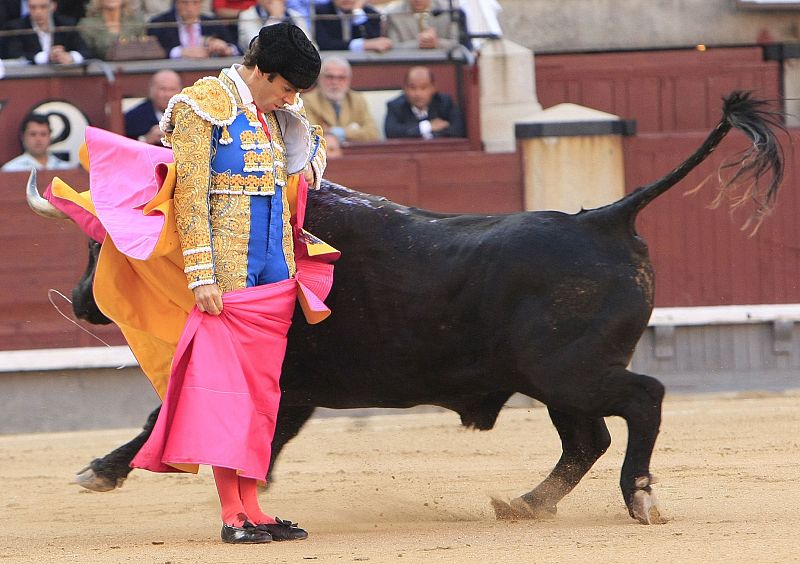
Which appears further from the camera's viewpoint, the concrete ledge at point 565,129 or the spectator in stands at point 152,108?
the concrete ledge at point 565,129

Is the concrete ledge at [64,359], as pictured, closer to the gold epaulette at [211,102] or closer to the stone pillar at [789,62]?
the gold epaulette at [211,102]

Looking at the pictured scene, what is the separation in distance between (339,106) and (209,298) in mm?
4232

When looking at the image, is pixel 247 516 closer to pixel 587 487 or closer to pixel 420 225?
pixel 420 225

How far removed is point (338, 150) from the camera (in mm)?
7633

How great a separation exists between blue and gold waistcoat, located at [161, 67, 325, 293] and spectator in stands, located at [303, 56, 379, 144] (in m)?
3.80

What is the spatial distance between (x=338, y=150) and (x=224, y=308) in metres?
3.97

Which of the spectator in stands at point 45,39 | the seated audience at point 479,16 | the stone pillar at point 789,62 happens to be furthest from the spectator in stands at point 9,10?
the stone pillar at point 789,62

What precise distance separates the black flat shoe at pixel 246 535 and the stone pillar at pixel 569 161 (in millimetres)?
4280

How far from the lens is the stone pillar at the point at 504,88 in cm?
832

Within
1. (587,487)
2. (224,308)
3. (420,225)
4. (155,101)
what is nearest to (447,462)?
(587,487)

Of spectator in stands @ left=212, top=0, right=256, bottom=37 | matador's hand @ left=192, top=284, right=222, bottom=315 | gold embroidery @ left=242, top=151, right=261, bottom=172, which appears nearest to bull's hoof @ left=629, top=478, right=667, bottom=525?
matador's hand @ left=192, top=284, right=222, bottom=315

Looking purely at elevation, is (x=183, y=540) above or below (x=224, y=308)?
below

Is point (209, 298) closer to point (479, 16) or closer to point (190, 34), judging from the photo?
point (190, 34)

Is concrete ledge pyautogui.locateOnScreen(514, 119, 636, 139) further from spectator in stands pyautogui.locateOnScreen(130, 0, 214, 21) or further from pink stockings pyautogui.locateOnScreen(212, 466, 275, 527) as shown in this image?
pink stockings pyautogui.locateOnScreen(212, 466, 275, 527)
